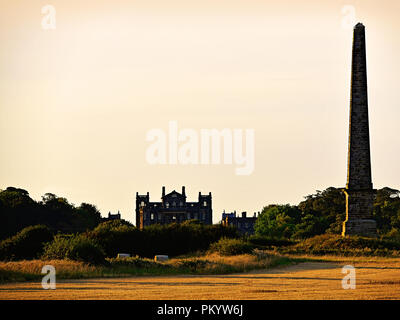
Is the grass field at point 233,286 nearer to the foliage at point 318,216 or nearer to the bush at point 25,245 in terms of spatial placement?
the bush at point 25,245

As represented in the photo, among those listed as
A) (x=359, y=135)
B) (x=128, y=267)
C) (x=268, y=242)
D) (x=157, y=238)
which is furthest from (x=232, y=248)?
(x=359, y=135)

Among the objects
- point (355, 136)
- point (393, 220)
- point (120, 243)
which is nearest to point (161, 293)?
point (120, 243)

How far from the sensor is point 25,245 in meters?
48.7

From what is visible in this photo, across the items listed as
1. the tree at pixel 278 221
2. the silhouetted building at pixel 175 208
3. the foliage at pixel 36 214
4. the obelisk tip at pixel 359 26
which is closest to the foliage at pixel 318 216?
the tree at pixel 278 221

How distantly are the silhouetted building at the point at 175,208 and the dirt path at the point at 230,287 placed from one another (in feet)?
457

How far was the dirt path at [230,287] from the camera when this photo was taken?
2569 centimetres

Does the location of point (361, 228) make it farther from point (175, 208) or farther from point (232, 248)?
point (175, 208)

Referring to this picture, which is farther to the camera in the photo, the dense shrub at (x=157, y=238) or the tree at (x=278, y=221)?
the tree at (x=278, y=221)

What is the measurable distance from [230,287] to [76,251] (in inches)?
536

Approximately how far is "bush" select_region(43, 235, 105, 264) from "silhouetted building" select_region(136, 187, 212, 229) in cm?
13215

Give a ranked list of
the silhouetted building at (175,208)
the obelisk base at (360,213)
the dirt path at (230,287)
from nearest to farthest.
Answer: the dirt path at (230,287)
the obelisk base at (360,213)
the silhouetted building at (175,208)

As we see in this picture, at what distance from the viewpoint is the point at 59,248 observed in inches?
1661

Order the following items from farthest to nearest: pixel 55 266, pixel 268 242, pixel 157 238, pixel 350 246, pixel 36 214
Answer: pixel 36 214
pixel 268 242
pixel 157 238
pixel 350 246
pixel 55 266
